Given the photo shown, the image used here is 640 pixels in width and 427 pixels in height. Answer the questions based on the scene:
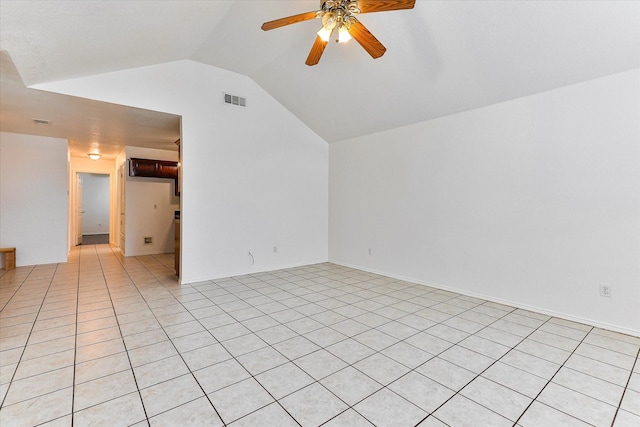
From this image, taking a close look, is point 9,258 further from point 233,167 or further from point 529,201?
point 529,201

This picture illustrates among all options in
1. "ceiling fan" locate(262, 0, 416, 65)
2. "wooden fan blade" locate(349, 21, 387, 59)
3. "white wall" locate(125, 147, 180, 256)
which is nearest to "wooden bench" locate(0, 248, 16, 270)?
"white wall" locate(125, 147, 180, 256)

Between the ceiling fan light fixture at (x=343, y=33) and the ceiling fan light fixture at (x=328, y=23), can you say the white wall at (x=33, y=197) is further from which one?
the ceiling fan light fixture at (x=343, y=33)

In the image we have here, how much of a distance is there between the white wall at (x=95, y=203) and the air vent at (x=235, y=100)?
9.62m

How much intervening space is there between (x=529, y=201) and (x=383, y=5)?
259 centimetres

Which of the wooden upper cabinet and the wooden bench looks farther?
the wooden upper cabinet

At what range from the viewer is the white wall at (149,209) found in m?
6.51

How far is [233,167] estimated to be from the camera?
471cm

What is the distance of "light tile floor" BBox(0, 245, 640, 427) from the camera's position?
163 cm

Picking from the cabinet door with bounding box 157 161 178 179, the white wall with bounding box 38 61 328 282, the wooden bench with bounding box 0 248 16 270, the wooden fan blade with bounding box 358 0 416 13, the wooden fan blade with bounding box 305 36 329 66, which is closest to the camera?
the wooden fan blade with bounding box 358 0 416 13

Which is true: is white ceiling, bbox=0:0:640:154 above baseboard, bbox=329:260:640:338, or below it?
above

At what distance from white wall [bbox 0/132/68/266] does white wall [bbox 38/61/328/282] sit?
128 inches

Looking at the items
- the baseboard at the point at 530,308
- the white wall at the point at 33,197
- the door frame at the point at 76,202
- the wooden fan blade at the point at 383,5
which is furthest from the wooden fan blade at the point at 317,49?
the door frame at the point at 76,202

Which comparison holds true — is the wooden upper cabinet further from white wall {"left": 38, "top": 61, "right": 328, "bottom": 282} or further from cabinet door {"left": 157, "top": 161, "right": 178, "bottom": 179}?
white wall {"left": 38, "top": 61, "right": 328, "bottom": 282}

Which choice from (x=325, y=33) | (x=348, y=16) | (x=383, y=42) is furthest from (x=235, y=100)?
(x=348, y=16)
